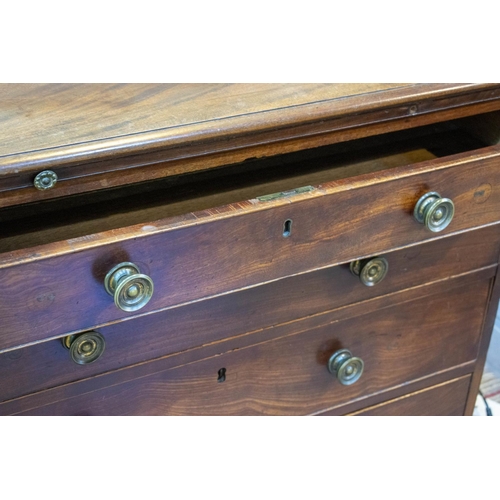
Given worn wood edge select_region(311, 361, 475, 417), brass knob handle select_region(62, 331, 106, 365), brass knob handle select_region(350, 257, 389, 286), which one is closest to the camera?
brass knob handle select_region(62, 331, 106, 365)

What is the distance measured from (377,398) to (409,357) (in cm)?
7

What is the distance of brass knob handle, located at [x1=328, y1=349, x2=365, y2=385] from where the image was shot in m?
0.93

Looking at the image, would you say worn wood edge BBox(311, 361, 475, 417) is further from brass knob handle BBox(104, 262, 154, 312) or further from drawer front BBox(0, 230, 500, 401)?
brass knob handle BBox(104, 262, 154, 312)

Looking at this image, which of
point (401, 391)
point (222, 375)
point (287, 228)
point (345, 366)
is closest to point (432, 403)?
point (401, 391)

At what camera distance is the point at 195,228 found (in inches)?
26.6

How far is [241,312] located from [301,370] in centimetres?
14

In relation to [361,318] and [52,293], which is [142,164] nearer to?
[52,293]

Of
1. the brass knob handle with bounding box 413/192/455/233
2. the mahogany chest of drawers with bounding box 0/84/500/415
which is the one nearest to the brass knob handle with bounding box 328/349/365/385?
the mahogany chest of drawers with bounding box 0/84/500/415

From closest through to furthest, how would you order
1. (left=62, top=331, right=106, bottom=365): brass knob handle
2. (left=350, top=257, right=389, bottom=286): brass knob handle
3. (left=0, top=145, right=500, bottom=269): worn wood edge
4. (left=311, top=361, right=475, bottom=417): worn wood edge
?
(left=0, top=145, right=500, bottom=269): worn wood edge, (left=62, top=331, right=106, bottom=365): brass knob handle, (left=350, top=257, right=389, bottom=286): brass knob handle, (left=311, top=361, right=475, bottom=417): worn wood edge

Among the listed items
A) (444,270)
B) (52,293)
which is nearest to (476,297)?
(444,270)

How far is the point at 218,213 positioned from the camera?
68 cm

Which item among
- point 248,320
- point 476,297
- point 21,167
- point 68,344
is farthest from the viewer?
point 476,297

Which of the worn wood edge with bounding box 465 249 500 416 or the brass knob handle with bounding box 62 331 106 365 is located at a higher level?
the worn wood edge with bounding box 465 249 500 416

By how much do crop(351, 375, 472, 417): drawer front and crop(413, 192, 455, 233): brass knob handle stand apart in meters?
0.34
